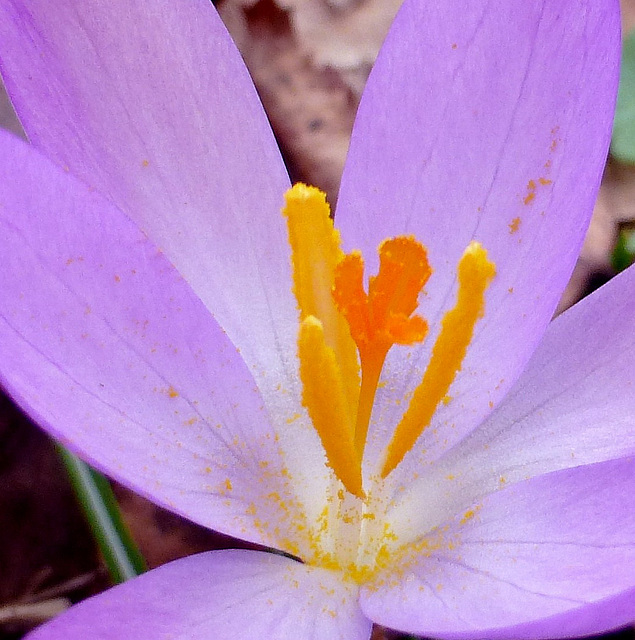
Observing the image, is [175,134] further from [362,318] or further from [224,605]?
[224,605]

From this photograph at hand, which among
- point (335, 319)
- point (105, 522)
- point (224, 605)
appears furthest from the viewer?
point (105, 522)

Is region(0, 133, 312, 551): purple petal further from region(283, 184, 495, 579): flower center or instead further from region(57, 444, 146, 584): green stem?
region(57, 444, 146, 584): green stem

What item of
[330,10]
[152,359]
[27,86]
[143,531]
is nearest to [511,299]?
[152,359]

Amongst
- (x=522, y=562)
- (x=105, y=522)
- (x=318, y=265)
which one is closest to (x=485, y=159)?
(x=318, y=265)

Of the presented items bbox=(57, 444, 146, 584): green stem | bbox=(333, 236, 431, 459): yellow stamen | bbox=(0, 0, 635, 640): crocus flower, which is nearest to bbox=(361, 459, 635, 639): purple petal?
bbox=(0, 0, 635, 640): crocus flower

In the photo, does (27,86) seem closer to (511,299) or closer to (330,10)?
(511,299)

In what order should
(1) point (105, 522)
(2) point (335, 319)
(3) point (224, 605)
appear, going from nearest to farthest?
(3) point (224, 605)
(2) point (335, 319)
(1) point (105, 522)

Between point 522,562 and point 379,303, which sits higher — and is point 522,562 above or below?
below
